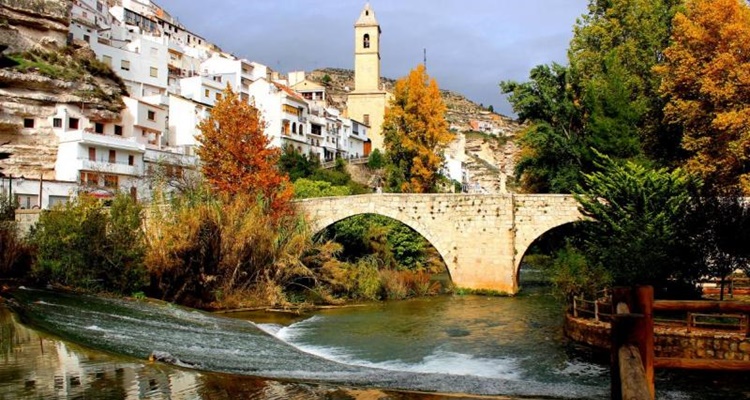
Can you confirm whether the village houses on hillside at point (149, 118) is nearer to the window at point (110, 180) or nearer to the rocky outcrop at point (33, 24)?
the window at point (110, 180)

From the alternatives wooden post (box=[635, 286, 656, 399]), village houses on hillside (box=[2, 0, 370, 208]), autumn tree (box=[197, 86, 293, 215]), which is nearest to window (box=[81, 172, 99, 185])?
village houses on hillside (box=[2, 0, 370, 208])

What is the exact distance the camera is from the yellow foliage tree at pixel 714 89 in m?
19.3

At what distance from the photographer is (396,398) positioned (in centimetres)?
759

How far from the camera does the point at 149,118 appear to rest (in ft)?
129

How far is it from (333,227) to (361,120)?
3589 centimetres

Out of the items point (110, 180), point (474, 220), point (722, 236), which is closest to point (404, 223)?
point (474, 220)

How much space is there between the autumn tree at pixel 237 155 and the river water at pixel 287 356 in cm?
811

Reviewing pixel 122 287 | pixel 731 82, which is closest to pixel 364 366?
pixel 122 287

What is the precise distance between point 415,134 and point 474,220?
36.5ft

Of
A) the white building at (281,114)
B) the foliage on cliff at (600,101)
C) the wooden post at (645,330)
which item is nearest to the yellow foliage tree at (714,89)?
the foliage on cliff at (600,101)

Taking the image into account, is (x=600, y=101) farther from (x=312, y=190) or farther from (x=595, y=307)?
(x=595, y=307)

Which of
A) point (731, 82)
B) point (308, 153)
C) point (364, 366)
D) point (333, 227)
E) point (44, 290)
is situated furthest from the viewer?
point (308, 153)

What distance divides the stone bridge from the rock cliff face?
56.9 ft

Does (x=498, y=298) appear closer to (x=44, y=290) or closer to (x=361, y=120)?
(x=44, y=290)
